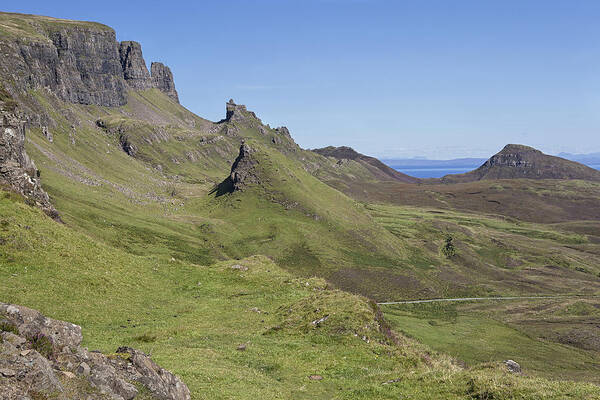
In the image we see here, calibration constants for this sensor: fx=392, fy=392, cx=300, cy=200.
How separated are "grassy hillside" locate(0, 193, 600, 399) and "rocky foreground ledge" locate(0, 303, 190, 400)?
4115mm

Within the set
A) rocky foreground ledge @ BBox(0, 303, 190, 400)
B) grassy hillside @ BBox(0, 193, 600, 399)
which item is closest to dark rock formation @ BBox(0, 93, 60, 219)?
grassy hillside @ BBox(0, 193, 600, 399)

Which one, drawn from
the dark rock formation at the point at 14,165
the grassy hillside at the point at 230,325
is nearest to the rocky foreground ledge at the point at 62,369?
the grassy hillside at the point at 230,325

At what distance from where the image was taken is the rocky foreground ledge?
1411 centimetres

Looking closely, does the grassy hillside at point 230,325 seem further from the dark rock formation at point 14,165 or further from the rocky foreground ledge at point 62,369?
the dark rock formation at point 14,165

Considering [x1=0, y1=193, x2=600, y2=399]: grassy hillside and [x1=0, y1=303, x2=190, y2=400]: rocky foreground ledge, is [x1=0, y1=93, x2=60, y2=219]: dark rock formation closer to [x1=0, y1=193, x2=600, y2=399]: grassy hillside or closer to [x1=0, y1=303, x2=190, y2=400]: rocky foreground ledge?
[x1=0, y1=193, x2=600, y2=399]: grassy hillside

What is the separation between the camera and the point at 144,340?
32.6m

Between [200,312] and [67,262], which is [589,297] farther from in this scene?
[67,262]

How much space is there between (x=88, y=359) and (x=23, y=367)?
3512mm

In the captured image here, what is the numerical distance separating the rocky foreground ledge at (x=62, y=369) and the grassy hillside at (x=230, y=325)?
4.11 m

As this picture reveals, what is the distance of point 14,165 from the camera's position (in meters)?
62.7

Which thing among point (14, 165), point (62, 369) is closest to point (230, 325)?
point (62, 369)

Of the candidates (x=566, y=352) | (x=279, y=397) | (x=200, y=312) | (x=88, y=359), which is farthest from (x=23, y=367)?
(x=566, y=352)

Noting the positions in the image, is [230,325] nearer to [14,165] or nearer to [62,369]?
[62,369]

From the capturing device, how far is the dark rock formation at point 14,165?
2373 inches
